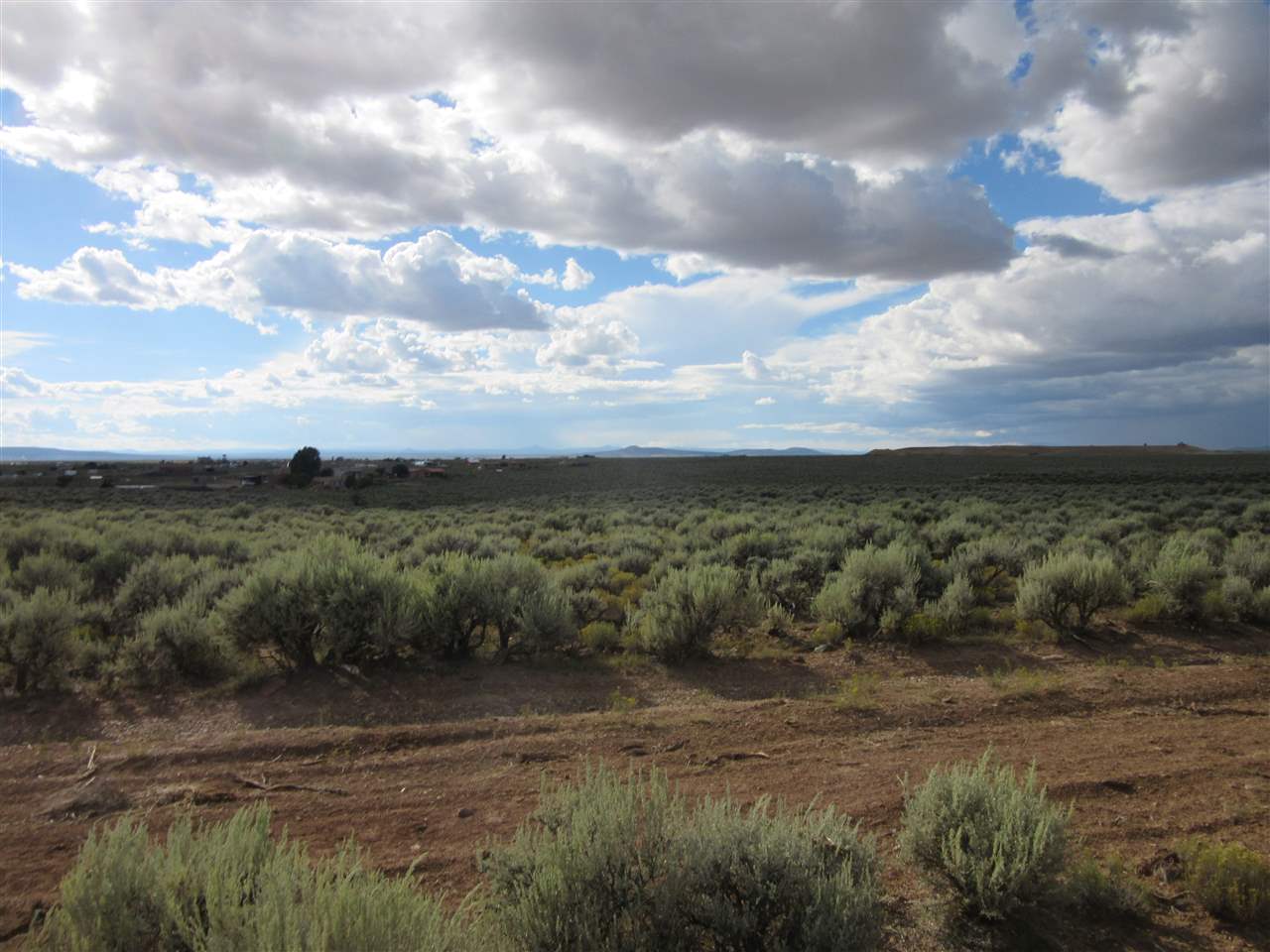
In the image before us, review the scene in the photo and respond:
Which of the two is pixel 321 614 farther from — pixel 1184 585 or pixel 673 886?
pixel 1184 585

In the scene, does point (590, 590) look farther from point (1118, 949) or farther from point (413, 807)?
point (1118, 949)

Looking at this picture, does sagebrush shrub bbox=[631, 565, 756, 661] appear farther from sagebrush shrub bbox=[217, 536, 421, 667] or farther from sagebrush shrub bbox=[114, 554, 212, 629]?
sagebrush shrub bbox=[114, 554, 212, 629]

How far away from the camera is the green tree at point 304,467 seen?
55.4m

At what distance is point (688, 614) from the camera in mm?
8992

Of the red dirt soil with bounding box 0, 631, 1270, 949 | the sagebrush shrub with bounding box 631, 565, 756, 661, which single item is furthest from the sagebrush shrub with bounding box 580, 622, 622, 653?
the red dirt soil with bounding box 0, 631, 1270, 949

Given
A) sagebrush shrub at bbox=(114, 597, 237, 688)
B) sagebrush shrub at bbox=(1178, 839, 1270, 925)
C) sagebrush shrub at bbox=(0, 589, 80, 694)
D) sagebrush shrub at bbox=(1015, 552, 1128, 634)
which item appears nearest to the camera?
sagebrush shrub at bbox=(1178, 839, 1270, 925)

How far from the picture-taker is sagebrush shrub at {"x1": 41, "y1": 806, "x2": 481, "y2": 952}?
2408 millimetres

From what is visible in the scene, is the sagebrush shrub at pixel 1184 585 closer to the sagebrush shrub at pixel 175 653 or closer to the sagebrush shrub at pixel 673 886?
the sagebrush shrub at pixel 673 886

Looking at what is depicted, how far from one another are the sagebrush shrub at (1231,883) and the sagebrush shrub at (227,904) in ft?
12.7

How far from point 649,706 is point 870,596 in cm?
429

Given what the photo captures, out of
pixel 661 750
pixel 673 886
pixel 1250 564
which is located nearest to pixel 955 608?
pixel 1250 564

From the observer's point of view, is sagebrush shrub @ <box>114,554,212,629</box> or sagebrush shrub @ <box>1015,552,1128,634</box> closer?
sagebrush shrub @ <box>1015,552,1128,634</box>

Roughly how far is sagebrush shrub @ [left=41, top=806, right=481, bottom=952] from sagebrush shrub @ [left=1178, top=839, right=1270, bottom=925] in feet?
12.7

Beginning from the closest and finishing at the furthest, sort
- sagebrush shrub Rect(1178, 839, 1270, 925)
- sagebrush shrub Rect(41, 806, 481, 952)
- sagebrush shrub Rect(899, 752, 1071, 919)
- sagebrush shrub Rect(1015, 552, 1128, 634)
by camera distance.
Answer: sagebrush shrub Rect(41, 806, 481, 952) → sagebrush shrub Rect(899, 752, 1071, 919) → sagebrush shrub Rect(1178, 839, 1270, 925) → sagebrush shrub Rect(1015, 552, 1128, 634)
